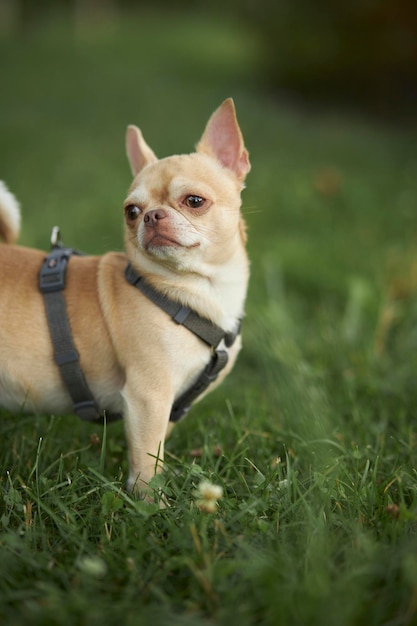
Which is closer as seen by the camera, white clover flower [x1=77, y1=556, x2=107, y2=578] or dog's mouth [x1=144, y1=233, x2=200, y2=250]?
white clover flower [x1=77, y1=556, x2=107, y2=578]

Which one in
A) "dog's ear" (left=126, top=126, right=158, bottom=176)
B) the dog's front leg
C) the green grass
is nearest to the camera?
the green grass

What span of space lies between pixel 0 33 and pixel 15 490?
73.9 feet

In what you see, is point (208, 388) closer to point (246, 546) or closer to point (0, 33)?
point (246, 546)

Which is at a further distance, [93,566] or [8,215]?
[8,215]

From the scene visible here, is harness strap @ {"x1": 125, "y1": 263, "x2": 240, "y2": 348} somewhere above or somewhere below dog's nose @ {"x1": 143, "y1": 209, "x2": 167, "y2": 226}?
below

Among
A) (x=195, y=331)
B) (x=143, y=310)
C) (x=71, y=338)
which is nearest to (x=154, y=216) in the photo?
(x=143, y=310)

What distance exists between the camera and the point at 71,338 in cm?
240

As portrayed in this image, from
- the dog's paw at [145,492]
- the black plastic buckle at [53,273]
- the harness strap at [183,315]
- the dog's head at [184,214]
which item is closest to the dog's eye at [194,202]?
the dog's head at [184,214]

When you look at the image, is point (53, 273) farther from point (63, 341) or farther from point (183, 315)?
point (183, 315)

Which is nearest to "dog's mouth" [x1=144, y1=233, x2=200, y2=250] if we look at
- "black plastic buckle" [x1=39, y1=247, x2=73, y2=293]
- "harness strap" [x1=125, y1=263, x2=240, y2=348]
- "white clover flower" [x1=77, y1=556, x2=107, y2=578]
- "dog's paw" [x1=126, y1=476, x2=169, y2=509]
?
"harness strap" [x1=125, y1=263, x2=240, y2=348]

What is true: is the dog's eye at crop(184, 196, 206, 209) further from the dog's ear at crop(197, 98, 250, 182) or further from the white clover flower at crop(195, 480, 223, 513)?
the white clover flower at crop(195, 480, 223, 513)

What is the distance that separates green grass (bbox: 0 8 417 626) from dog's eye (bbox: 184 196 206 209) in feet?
1.94

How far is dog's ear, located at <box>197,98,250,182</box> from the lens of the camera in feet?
8.73

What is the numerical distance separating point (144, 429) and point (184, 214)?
2.81 ft
